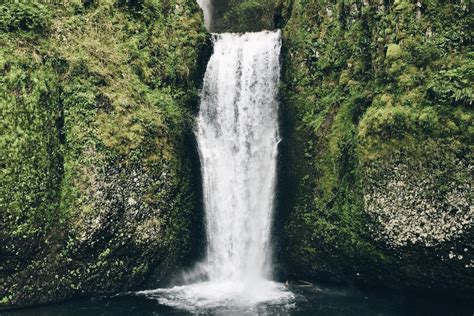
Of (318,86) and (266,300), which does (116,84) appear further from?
(266,300)

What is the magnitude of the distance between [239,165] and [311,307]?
5.65m

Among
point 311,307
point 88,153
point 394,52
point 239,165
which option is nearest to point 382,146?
point 394,52

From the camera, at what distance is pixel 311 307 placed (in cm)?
1202

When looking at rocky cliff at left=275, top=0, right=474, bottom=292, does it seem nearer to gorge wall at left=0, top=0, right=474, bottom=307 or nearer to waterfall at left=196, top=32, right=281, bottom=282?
gorge wall at left=0, top=0, right=474, bottom=307

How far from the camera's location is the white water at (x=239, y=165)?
48.2 ft

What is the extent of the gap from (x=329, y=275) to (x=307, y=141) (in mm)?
4563

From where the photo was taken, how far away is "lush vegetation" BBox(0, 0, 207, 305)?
1145 centimetres

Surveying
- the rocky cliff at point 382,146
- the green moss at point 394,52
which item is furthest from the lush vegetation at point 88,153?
the green moss at point 394,52

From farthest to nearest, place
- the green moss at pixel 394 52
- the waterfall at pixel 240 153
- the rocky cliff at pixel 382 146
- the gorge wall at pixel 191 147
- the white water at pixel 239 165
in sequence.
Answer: the waterfall at pixel 240 153, the white water at pixel 239 165, the green moss at pixel 394 52, the gorge wall at pixel 191 147, the rocky cliff at pixel 382 146

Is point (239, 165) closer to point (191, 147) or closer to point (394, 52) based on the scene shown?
point (191, 147)

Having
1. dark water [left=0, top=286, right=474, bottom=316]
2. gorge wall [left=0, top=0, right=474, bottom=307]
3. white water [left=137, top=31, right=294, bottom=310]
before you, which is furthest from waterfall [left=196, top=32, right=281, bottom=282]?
dark water [left=0, top=286, right=474, bottom=316]

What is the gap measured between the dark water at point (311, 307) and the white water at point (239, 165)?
1.21 m

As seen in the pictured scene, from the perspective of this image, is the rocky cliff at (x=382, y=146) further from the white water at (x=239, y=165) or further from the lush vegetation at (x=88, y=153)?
the lush vegetation at (x=88, y=153)

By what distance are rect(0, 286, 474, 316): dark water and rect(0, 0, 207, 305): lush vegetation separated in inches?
19.9
